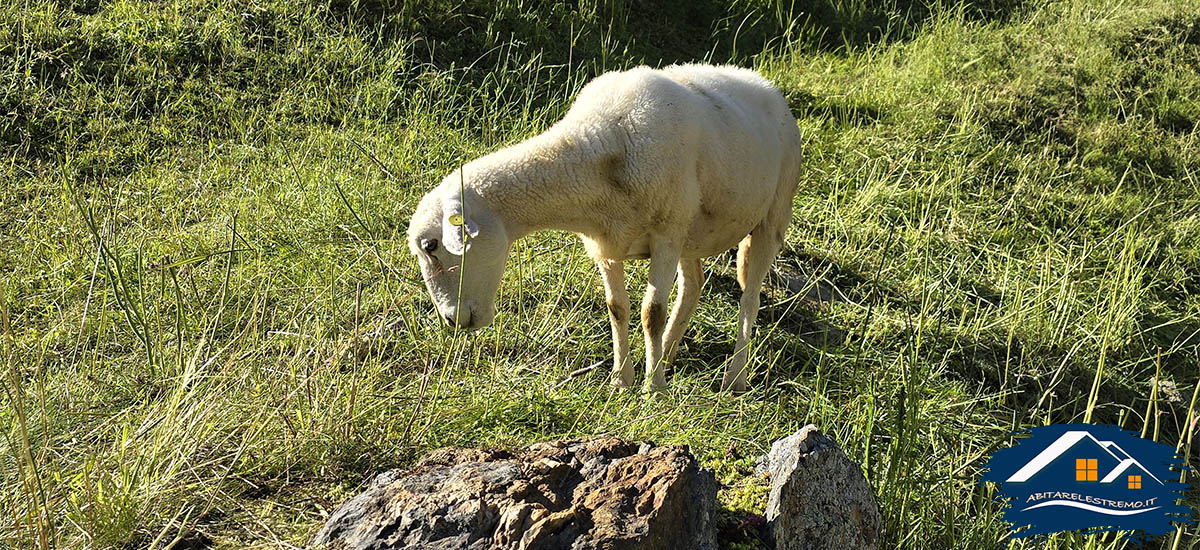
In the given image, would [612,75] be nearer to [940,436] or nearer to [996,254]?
[940,436]

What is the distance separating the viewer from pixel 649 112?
4758 millimetres

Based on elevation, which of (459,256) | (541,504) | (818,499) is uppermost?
(541,504)

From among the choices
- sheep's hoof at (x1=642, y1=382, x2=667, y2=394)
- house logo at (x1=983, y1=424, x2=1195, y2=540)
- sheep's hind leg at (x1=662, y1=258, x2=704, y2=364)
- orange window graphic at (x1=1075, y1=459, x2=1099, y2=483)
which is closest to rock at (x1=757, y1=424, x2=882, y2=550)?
house logo at (x1=983, y1=424, x2=1195, y2=540)

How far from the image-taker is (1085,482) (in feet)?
11.6

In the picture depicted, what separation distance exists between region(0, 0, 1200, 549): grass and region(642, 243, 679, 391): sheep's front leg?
0.63ft

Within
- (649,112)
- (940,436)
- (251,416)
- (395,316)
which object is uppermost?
(649,112)

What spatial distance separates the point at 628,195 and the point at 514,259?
1.21m

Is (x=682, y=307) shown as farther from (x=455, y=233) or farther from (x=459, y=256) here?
(x=455, y=233)

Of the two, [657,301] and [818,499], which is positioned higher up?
[818,499]

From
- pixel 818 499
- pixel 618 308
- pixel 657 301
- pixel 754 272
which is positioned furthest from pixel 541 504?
pixel 754 272

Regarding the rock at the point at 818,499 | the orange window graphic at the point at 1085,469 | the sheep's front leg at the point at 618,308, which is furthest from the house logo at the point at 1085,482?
the sheep's front leg at the point at 618,308

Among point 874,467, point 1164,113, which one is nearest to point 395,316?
point 874,467

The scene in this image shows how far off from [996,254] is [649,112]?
13.5ft

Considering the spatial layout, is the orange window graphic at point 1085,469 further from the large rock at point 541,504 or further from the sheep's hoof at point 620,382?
the sheep's hoof at point 620,382
